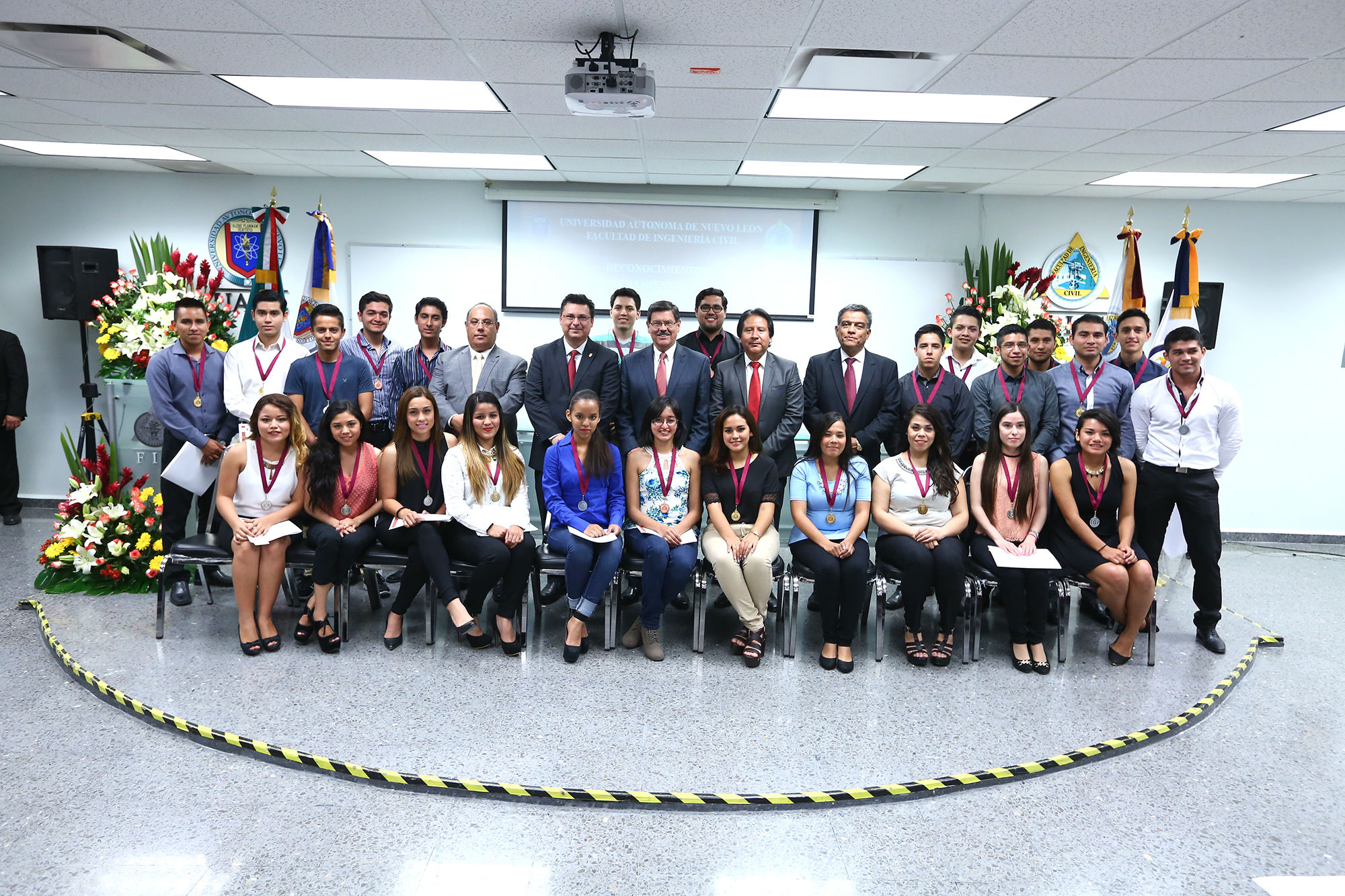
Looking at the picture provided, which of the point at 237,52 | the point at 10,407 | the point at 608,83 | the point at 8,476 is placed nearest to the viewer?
the point at 608,83

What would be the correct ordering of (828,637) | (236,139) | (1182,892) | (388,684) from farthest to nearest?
1. (236,139)
2. (828,637)
3. (388,684)
4. (1182,892)

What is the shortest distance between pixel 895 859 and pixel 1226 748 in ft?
5.37

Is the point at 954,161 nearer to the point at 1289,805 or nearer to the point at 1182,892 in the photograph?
the point at 1289,805

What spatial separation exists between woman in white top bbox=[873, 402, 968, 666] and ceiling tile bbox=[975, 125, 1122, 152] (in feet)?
6.04

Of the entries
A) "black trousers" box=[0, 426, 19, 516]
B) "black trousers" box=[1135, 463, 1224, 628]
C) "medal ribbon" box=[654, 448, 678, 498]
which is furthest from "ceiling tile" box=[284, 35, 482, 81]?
"black trousers" box=[0, 426, 19, 516]

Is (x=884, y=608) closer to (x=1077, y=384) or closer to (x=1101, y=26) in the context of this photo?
(x=1077, y=384)

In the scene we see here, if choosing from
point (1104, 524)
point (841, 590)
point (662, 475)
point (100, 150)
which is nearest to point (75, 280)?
point (100, 150)

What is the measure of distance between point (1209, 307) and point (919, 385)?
3.88 metres

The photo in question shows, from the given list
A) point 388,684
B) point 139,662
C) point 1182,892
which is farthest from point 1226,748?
point 139,662

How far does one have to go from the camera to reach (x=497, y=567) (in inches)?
142

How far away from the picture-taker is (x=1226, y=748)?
119 inches

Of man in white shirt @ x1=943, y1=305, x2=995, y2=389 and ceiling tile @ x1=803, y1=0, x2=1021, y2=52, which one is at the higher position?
ceiling tile @ x1=803, y1=0, x2=1021, y2=52

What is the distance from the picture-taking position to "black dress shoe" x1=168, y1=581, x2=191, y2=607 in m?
4.18

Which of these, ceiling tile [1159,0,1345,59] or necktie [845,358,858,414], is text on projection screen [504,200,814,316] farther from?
ceiling tile [1159,0,1345,59]
